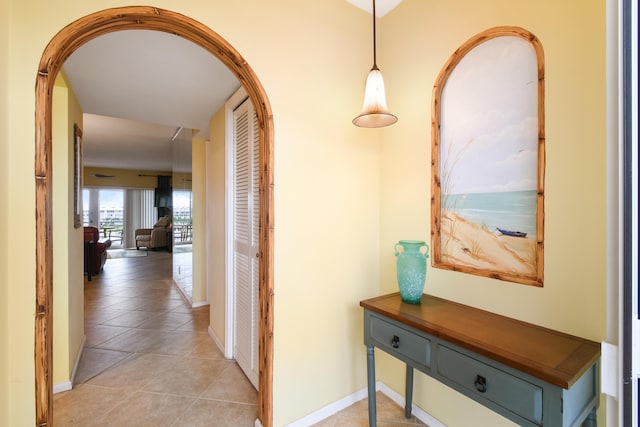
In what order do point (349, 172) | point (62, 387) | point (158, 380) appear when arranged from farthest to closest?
point (158, 380) → point (62, 387) → point (349, 172)

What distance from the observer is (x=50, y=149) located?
1.17m

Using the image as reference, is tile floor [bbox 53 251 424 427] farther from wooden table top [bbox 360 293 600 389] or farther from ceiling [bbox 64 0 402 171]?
ceiling [bbox 64 0 402 171]

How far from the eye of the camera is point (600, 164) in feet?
3.60

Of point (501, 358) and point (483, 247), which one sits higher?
point (483, 247)

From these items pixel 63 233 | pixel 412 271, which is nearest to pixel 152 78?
pixel 63 233

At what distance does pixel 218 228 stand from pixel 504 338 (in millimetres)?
A: 2520

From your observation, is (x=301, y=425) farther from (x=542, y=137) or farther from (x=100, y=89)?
(x=100, y=89)

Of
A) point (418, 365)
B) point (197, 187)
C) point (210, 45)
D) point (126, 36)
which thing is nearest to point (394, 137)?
point (210, 45)

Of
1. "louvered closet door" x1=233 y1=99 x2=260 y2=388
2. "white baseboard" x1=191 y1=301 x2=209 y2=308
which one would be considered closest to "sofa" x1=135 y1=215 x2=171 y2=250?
"white baseboard" x1=191 y1=301 x2=209 y2=308

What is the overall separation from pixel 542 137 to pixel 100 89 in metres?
3.07

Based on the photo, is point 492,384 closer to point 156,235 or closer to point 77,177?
point 77,177

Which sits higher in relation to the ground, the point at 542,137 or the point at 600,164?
the point at 542,137

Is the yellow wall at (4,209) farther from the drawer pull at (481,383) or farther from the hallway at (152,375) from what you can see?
the drawer pull at (481,383)

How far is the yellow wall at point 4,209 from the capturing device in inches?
39.6
